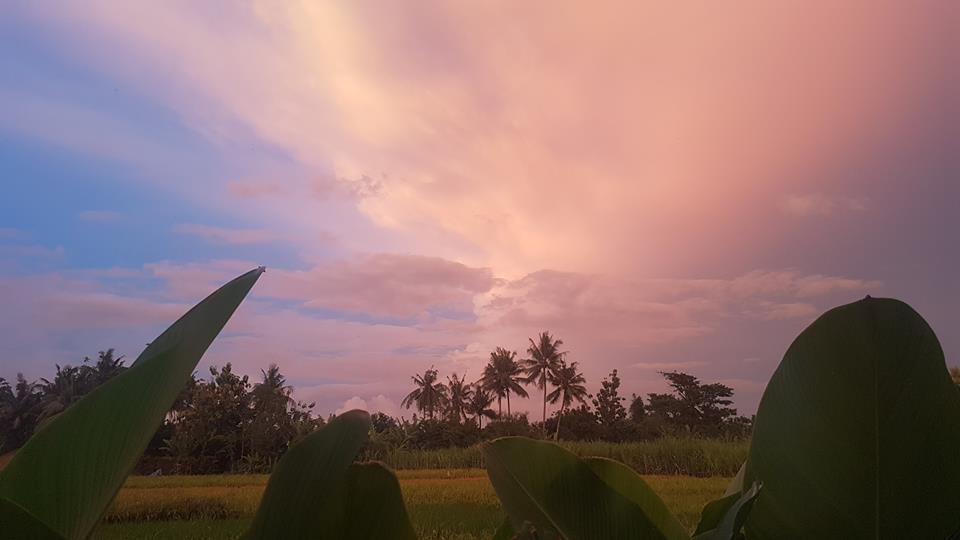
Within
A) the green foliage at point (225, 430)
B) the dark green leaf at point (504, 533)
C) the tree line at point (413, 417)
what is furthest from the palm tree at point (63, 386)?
the dark green leaf at point (504, 533)

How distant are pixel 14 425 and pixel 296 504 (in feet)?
106

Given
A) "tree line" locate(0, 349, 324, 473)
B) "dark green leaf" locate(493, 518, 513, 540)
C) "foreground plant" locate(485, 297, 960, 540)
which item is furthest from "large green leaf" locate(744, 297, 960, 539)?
"tree line" locate(0, 349, 324, 473)

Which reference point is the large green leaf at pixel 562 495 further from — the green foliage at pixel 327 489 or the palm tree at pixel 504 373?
the palm tree at pixel 504 373

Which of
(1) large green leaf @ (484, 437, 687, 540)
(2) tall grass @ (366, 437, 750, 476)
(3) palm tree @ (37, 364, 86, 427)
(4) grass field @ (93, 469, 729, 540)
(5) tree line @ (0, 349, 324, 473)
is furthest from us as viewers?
(3) palm tree @ (37, 364, 86, 427)

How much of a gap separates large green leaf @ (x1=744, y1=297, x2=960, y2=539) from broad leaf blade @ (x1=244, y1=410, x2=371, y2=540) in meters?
0.16

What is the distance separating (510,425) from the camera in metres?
22.9

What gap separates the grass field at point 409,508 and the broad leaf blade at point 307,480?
191 inches

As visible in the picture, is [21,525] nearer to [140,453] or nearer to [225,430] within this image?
[140,453]

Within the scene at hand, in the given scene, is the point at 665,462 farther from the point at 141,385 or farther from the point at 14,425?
the point at 14,425

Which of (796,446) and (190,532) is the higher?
(796,446)

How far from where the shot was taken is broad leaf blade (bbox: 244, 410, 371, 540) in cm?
20

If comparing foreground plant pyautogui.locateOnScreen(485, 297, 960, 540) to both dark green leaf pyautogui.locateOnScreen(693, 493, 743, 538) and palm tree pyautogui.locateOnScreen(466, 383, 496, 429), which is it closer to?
dark green leaf pyautogui.locateOnScreen(693, 493, 743, 538)

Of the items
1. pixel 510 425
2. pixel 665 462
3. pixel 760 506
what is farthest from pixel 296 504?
pixel 510 425

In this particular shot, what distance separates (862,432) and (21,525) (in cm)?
27
